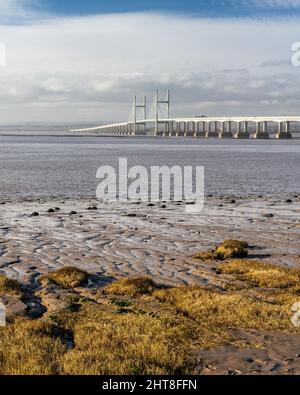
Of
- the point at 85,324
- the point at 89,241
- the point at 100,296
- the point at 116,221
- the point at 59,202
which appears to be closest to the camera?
the point at 85,324

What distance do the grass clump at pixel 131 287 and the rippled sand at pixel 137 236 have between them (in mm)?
1095

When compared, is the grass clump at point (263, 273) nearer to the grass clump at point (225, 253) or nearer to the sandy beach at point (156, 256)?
the sandy beach at point (156, 256)

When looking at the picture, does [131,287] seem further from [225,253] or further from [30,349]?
[225,253]

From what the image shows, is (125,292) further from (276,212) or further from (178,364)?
(276,212)

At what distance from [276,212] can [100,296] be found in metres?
20.0

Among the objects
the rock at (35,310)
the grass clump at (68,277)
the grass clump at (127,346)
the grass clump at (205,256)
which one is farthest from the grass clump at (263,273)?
the rock at (35,310)

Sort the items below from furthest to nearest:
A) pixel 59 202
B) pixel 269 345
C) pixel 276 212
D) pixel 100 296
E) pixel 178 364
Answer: pixel 59 202 < pixel 276 212 < pixel 100 296 < pixel 269 345 < pixel 178 364

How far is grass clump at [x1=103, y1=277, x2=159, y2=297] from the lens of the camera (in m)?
15.4

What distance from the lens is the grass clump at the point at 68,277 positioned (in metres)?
16.4

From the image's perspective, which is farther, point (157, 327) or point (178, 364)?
point (157, 327)

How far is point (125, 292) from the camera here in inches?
607

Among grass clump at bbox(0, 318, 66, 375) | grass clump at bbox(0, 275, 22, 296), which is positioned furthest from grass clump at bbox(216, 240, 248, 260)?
grass clump at bbox(0, 318, 66, 375)

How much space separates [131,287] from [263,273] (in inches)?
172

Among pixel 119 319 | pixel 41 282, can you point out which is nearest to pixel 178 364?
pixel 119 319
